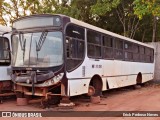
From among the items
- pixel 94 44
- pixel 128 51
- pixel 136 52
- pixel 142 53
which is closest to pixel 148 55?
pixel 142 53

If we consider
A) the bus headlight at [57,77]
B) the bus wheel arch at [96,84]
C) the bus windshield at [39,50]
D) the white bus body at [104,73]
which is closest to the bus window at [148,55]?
the white bus body at [104,73]

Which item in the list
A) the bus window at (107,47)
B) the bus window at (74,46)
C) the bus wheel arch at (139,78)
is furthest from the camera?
the bus wheel arch at (139,78)

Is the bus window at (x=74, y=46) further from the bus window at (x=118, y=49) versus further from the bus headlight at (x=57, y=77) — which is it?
the bus window at (x=118, y=49)

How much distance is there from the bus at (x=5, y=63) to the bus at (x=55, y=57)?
0.94 m

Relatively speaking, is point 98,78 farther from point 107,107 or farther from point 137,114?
point 137,114

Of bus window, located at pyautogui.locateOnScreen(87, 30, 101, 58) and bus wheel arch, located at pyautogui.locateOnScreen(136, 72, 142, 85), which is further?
bus wheel arch, located at pyautogui.locateOnScreen(136, 72, 142, 85)

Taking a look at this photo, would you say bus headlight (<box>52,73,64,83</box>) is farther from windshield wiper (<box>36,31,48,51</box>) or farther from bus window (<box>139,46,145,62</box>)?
bus window (<box>139,46,145,62</box>)

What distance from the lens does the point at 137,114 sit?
899cm

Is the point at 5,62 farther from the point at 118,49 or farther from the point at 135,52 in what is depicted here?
the point at 135,52

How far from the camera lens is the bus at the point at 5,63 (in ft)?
36.6

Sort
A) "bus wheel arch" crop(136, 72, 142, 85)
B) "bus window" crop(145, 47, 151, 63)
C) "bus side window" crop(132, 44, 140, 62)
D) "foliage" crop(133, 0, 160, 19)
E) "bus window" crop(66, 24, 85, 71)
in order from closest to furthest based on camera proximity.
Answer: "bus window" crop(66, 24, 85, 71) → "foliage" crop(133, 0, 160, 19) → "bus side window" crop(132, 44, 140, 62) → "bus wheel arch" crop(136, 72, 142, 85) → "bus window" crop(145, 47, 151, 63)

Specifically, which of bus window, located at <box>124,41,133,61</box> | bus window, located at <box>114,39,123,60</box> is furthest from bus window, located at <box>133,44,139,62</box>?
bus window, located at <box>114,39,123,60</box>

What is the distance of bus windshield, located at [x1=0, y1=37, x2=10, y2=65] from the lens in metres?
11.3

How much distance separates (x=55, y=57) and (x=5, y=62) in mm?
2796
